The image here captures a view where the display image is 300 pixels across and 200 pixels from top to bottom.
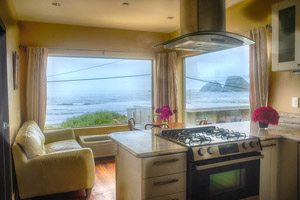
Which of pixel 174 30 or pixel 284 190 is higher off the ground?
pixel 174 30

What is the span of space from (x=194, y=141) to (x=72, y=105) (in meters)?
3.56

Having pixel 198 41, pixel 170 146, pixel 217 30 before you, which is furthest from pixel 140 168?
pixel 217 30

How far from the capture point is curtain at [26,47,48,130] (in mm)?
4344

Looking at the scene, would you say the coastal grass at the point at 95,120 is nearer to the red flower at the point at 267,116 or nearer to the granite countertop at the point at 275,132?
the granite countertop at the point at 275,132

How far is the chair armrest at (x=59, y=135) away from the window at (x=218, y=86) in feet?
7.96

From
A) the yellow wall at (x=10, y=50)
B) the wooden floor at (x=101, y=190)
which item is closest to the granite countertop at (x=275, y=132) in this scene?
the wooden floor at (x=101, y=190)

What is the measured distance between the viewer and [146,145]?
6.64ft

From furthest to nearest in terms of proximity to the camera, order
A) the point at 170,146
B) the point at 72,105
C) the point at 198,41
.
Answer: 1. the point at 72,105
2. the point at 198,41
3. the point at 170,146

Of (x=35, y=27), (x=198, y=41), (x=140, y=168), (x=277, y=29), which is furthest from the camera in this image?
(x=35, y=27)

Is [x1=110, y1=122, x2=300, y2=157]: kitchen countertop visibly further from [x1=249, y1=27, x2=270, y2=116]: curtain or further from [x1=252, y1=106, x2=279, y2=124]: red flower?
[x1=249, y1=27, x2=270, y2=116]: curtain

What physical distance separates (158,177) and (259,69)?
2036mm

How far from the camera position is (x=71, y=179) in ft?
10.0

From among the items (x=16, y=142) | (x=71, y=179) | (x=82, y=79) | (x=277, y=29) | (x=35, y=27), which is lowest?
(x=71, y=179)

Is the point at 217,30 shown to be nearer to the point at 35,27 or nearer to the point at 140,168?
the point at 140,168
